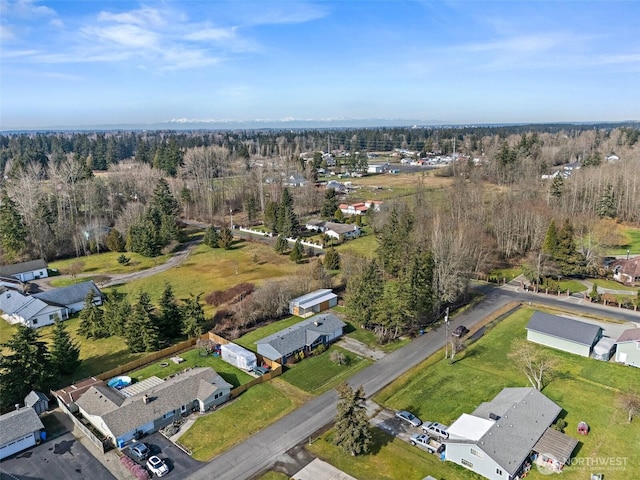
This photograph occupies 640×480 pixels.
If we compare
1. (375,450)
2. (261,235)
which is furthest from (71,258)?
(375,450)

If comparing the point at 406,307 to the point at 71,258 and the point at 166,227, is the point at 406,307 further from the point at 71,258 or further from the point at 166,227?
the point at 71,258

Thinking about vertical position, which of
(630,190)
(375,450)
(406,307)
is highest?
(630,190)

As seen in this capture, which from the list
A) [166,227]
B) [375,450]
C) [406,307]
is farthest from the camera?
[166,227]

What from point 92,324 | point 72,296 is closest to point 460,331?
point 92,324

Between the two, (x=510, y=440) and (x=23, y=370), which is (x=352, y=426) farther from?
(x=23, y=370)

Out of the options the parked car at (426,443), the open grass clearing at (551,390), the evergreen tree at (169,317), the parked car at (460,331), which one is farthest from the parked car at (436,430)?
the evergreen tree at (169,317)

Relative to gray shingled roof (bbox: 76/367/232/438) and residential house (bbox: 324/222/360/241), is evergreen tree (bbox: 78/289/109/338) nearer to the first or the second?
gray shingled roof (bbox: 76/367/232/438)
